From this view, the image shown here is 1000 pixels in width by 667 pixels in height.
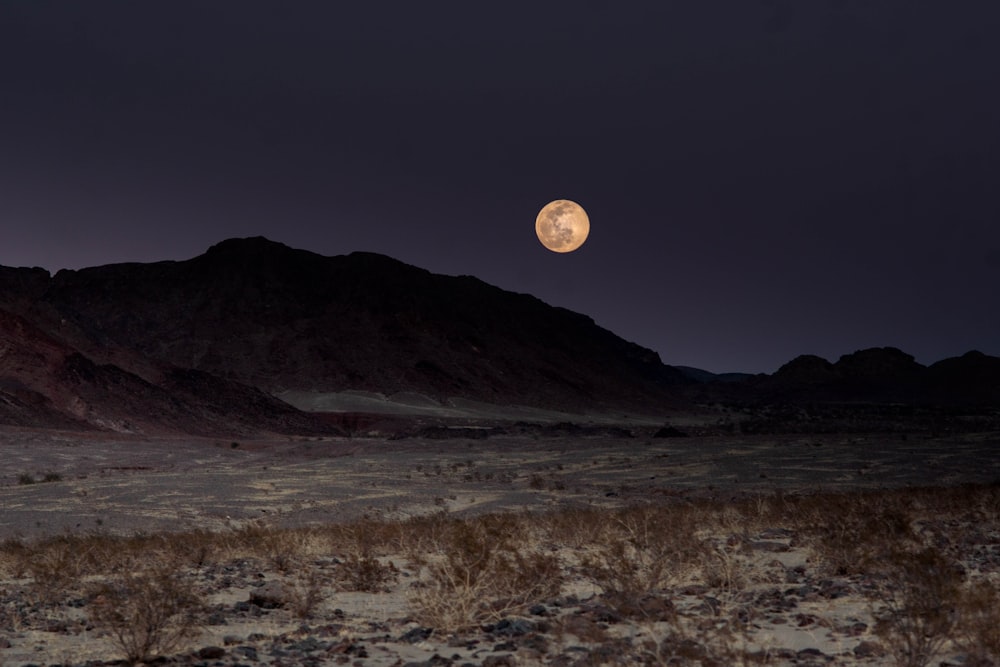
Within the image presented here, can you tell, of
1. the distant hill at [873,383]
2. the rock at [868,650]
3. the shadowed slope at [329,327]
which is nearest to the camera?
the rock at [868,650]

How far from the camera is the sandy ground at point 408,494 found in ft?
20.6

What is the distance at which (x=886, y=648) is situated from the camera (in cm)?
559

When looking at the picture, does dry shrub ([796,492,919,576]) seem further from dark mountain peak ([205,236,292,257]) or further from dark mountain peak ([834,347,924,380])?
dark mountain peak ([834,347,924,380])

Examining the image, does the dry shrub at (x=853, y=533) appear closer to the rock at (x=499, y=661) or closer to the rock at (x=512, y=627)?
the rock at (x=512, y=627)

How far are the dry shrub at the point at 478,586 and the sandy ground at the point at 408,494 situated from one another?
0.63 feet

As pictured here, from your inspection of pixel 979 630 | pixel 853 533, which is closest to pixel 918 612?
pixel 979 630

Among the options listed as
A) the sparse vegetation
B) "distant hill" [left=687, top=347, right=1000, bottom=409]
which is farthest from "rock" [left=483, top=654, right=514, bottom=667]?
"distant hill" [left=687, top=347, right=1000, bottom=409]

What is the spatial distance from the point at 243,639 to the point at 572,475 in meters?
25.6

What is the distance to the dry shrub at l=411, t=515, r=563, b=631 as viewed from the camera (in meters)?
6.79

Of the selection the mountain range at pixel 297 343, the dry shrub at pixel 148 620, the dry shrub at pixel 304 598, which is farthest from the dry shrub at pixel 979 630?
the mountain range at pixel 297 343

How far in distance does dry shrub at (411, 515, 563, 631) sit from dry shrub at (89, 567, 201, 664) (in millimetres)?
1858

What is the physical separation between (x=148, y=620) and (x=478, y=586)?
2489 mm

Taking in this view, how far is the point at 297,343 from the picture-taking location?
102 metres

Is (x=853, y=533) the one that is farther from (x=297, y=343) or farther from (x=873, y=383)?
(x=873, y=383)
